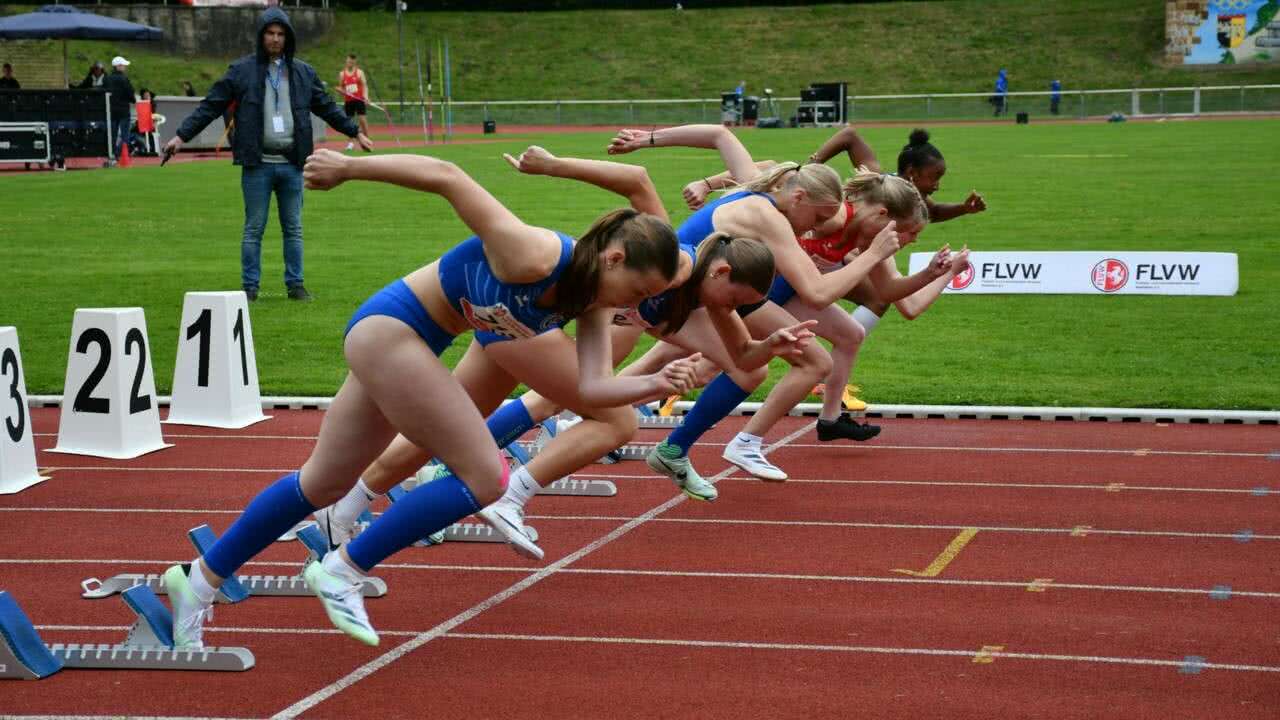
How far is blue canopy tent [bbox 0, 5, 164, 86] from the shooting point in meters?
36.8

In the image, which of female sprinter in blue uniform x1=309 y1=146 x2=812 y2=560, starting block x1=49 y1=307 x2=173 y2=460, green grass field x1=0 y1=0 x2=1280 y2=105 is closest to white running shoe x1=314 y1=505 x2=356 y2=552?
female sprinter in blue uniform x1=309 y1=146 x2=812 y2=560

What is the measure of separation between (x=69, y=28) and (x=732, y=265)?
34521 millimetres

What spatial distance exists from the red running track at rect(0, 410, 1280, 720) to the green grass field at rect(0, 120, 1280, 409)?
7.11 ft

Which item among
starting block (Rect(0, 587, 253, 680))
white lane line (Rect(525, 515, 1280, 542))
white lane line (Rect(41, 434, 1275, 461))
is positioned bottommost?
white lane line (Rect(41, 434, 1275, 461))

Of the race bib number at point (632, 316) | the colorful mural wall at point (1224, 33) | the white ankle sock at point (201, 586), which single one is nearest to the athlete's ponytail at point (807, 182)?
the race bib number at point (632, 316)

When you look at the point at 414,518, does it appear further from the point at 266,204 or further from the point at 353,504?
the point at 266,204

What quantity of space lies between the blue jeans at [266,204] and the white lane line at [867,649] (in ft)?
29.9

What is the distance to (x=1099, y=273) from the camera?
14852mm

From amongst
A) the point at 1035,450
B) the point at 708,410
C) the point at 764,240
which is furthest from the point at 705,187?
the point at 1035,450

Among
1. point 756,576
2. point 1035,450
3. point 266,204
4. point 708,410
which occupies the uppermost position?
point 266,204

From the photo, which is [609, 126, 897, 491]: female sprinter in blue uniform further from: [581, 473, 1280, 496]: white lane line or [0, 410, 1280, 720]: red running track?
[581, 473, 1280, 496]: white lane line

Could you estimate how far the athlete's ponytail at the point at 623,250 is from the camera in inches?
190

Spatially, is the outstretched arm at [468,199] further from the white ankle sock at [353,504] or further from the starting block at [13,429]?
the starting block at [13,429]

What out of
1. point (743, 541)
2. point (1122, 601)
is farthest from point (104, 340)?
point (1122, 601)
